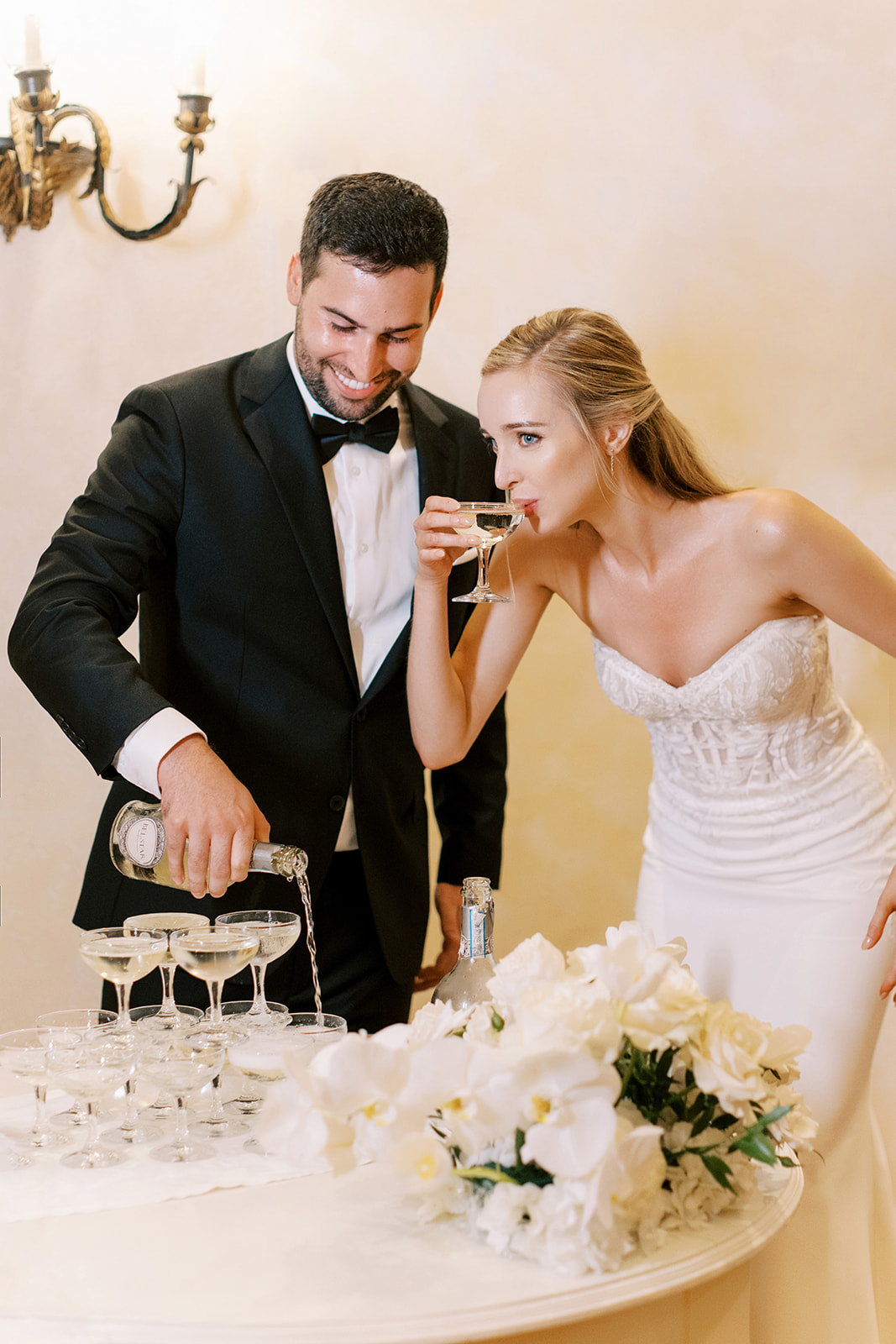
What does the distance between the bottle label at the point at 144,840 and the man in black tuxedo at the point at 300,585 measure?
301 mm

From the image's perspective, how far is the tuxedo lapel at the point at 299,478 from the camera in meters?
2.28

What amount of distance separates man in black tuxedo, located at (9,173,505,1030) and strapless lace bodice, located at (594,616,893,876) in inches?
20.0

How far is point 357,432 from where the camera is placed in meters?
2.34

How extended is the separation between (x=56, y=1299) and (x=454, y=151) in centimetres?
272

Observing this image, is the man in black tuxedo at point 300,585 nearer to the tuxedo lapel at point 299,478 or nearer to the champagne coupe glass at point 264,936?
the tuxedo lapel at point 299,478

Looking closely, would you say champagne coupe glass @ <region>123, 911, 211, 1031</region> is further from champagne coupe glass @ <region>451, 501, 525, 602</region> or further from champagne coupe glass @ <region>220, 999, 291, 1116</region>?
champagne coupe glass @ <region>451, 501, 525, 602</region>

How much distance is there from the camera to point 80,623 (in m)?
2.09

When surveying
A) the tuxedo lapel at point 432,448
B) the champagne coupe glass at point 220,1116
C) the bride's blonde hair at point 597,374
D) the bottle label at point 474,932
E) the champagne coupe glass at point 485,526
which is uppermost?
the bride's blonde hair at point 597,374

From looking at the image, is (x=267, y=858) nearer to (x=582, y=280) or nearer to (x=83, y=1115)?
(x=83, y=1115)

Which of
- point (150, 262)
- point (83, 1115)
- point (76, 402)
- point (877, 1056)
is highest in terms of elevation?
point (150, 262)

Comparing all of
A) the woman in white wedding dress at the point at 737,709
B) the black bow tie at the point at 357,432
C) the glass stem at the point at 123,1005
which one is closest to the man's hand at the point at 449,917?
the woman in white wedding dress at the point at 737,709

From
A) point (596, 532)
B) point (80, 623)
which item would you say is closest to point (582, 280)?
point (596, 532)

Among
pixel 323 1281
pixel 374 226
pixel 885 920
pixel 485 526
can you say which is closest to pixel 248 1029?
pixel 323 1281

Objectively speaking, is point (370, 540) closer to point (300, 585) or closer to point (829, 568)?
point (300, 585)
